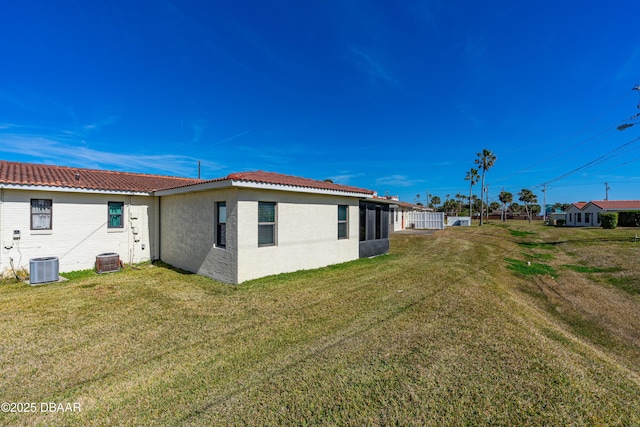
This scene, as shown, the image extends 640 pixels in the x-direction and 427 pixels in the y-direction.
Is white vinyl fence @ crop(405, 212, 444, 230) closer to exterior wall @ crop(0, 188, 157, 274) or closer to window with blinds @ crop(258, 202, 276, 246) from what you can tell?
window with blinds @ crop(258, 202, 276, 246)

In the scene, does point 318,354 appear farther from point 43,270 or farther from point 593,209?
point 593,209

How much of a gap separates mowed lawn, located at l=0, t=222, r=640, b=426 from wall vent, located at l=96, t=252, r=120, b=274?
2.01 meters

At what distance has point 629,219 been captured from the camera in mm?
32125

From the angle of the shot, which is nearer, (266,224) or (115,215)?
(266,224)

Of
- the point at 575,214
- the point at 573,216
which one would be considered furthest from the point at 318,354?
the point at 573,216

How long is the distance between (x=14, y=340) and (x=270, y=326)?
3903 millimetres

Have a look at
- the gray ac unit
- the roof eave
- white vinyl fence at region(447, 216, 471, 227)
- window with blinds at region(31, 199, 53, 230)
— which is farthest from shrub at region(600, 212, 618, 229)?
window with blinds at region(31, 199, 53, 230)

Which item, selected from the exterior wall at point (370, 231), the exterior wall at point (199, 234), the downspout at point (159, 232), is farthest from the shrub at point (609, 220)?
the downspout at point (159, 232)

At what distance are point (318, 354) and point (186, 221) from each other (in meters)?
7.55

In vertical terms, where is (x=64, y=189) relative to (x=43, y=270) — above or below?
above

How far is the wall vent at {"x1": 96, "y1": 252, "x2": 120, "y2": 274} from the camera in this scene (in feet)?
31.2

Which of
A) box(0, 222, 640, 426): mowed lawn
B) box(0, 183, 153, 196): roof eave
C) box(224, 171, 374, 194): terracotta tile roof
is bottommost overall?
box(0, 222, 640, 426): mowed lawn

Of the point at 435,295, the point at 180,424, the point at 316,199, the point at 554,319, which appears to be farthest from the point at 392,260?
the point at 180,424

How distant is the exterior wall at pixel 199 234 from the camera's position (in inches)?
305
